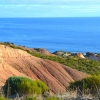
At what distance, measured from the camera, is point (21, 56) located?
126 ft

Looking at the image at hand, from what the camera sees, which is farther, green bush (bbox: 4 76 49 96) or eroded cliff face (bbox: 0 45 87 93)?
eroded cliff face (bbox: 0 45 87 93)

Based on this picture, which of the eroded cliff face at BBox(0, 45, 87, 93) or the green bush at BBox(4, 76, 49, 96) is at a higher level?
the eroded cliff face at BBox(0, 45, 87, 93)

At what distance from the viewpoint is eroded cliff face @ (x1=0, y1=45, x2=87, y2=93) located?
3494 cm

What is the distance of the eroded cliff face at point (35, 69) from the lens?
1375 inches

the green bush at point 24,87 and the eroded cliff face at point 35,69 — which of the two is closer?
the green bush at point 24,87

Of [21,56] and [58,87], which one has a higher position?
[21,56]

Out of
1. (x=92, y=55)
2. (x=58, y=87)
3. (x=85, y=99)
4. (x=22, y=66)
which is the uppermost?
(x=92, y=55)

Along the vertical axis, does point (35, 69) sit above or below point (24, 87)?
above

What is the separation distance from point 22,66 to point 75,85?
19904mm

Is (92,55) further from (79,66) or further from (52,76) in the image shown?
(52,76)

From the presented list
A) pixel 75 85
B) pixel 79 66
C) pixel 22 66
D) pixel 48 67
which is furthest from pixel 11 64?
pixel 75 85

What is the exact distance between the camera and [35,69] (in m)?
37.2

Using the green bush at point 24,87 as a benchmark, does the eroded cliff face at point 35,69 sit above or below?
above

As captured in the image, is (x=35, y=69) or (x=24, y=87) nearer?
(x=24, y=87)
